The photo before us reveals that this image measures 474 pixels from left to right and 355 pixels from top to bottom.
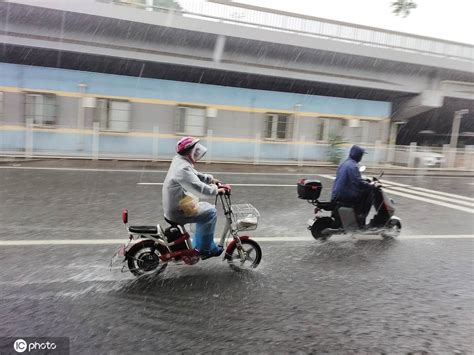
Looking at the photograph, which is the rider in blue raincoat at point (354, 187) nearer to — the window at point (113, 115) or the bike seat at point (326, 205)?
the bike seat at point (326, 205)

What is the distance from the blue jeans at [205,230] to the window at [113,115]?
13734 mm

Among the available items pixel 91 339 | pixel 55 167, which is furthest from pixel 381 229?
pixel 55 167

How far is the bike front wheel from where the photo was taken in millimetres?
4840

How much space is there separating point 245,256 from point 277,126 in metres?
15.5

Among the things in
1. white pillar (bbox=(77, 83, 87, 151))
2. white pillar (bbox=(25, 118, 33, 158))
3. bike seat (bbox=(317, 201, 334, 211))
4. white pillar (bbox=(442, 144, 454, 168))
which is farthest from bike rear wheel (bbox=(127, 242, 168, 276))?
white pillar (bbox=(442, 144, 454, 168))

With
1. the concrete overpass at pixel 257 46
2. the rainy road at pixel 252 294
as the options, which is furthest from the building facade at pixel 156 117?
the rainy road at pixel 252 294

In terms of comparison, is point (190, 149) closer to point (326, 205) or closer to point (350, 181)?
point (326, 205)

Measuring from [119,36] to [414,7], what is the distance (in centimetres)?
1507

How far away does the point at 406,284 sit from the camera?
183 inches

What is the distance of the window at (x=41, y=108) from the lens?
16.2 metres

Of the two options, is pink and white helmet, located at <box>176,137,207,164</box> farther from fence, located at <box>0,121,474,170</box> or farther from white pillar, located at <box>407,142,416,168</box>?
white pillar, located at <box>407,142,416,168</box>
